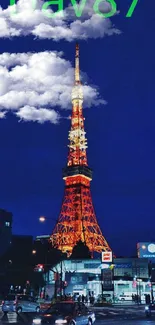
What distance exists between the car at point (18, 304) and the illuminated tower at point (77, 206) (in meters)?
69.1

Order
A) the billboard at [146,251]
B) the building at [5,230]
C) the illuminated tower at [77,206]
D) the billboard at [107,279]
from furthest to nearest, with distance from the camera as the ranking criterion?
the building at [5,230]
the billboard at [146,251]
the illuminated tower at [77,206]
the billboard at [107,279]

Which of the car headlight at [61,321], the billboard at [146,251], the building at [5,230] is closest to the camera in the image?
the car headlight at [61,321]

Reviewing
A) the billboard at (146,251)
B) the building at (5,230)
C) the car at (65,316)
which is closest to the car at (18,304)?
the car at (65,316)

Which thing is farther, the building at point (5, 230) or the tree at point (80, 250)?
the building at point (5, 230)

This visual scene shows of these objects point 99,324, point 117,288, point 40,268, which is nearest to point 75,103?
point 117,288

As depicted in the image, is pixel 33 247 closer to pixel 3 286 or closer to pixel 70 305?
pixel 3 286

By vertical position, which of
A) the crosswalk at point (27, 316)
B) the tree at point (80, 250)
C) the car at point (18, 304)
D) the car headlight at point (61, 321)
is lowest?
the crosswalk at point (27, 316)

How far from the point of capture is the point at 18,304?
32094mm

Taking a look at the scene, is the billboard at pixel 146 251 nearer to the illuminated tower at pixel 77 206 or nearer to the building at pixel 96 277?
the building at pixel 96 277

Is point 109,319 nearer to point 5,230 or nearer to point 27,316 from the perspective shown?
point 27,316

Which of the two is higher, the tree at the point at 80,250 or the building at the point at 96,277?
the tree at the point at 80,250

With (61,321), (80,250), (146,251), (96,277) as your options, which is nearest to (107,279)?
(61,321)

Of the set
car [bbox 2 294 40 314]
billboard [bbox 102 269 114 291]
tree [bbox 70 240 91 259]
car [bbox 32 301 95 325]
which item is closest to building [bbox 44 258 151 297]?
tree [bbox 70 240 91 259]

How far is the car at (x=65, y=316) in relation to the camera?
1787 cm
